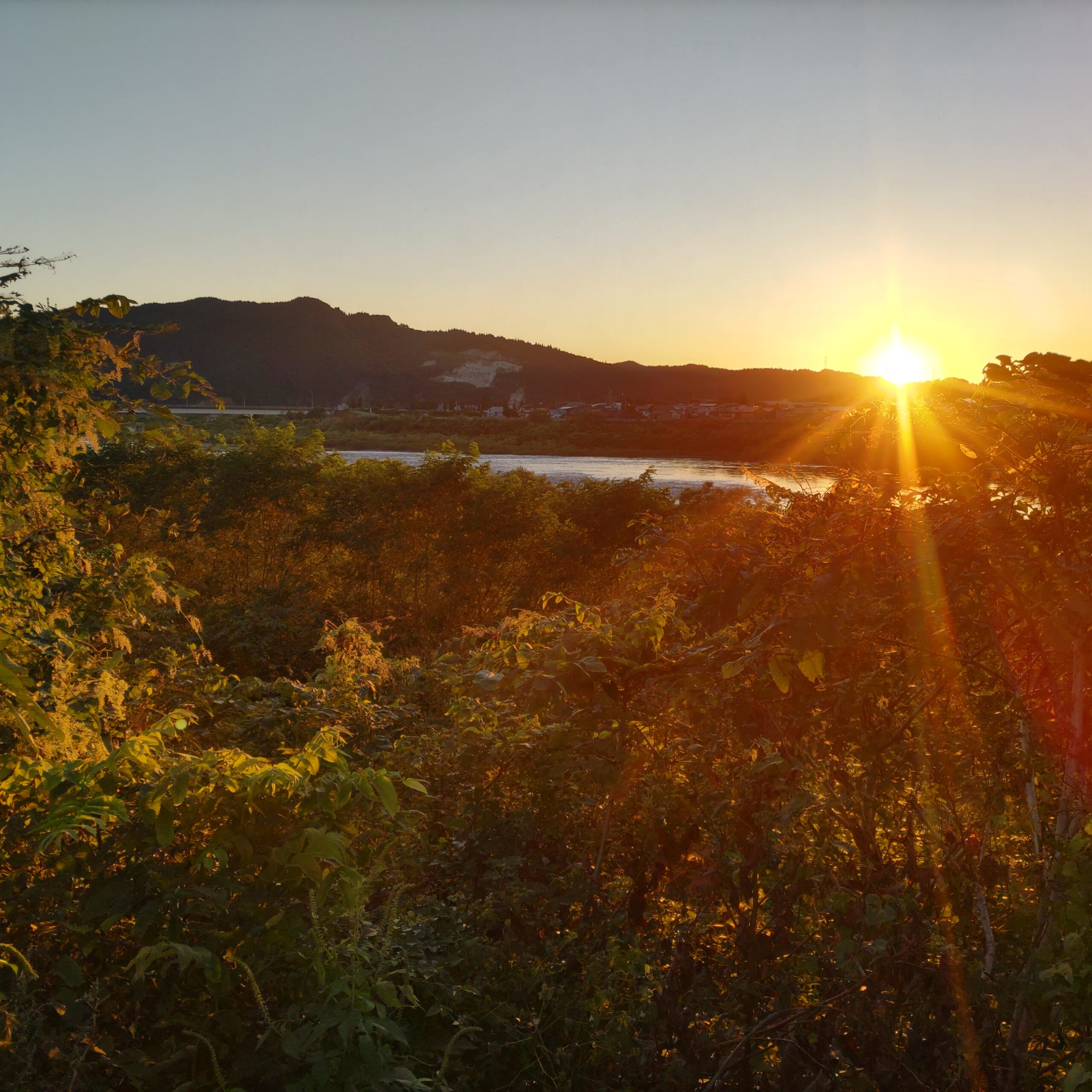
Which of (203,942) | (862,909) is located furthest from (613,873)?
(203,942)

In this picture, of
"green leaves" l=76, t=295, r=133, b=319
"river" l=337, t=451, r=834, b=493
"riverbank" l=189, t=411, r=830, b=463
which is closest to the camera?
"river" l=337, t=451, r=834, b=493

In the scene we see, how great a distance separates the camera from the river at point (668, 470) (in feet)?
9.55

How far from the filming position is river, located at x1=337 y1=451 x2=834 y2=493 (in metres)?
2.91

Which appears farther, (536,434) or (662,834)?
(536,434)

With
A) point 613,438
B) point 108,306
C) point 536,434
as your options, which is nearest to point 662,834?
point 108,306

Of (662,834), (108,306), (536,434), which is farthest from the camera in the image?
(536,434)

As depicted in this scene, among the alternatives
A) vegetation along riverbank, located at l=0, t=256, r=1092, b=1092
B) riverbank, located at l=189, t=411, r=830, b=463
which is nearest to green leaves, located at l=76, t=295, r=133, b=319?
vegetation along riverbank, located at l=0, t=256, r=1092, b=1092

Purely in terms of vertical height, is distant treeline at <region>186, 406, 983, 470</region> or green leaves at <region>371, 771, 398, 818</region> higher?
distant treeline at <region>186, 406, 983, 470</region>

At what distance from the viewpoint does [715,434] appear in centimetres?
3253

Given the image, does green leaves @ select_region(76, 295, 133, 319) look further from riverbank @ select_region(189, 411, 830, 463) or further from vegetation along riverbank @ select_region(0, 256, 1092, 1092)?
riverbank @ select_region(189, 411, 830, 463)

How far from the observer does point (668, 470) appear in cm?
2614

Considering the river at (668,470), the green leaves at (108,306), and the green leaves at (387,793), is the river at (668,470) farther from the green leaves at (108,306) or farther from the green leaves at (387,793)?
the green leaves at (108,306)

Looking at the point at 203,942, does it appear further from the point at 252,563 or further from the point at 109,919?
the point at 252,563

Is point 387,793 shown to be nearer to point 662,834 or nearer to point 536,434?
point 662,834
